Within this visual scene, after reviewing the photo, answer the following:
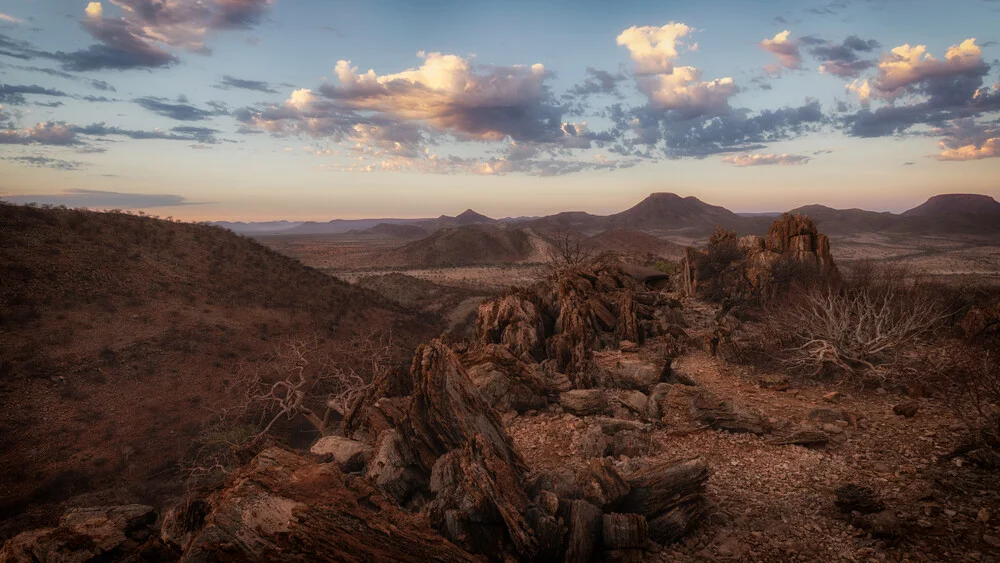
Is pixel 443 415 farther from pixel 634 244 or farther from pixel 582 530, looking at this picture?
pixel 634 244

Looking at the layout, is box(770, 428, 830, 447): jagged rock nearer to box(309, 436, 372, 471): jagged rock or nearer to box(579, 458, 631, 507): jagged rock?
box(579, 458, 631, 507): jagged rock

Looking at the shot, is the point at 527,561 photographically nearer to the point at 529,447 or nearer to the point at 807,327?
the point at 529,447

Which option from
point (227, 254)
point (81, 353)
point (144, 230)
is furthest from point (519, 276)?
point (81, 353)

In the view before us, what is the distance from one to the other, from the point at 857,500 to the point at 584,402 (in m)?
Answer: 5.58

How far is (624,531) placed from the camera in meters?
6.07

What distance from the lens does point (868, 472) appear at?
7863 millimetres

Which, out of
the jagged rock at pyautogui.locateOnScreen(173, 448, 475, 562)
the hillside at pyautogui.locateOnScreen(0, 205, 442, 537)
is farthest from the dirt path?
the hillside at pyautogui.locateOnScreen(0, 205, 442, 537)

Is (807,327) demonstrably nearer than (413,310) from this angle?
Yes

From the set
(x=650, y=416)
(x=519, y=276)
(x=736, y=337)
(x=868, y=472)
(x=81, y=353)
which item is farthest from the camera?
(x=519, y=276)

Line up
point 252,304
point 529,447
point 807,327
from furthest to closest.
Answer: point 252,304 → point 807,327 → point 529,447

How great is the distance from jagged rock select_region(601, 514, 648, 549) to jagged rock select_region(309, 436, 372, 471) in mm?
4324

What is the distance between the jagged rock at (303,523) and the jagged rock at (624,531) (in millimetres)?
2025

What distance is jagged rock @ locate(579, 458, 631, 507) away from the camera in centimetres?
650

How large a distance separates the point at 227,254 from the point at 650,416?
1518 inches
